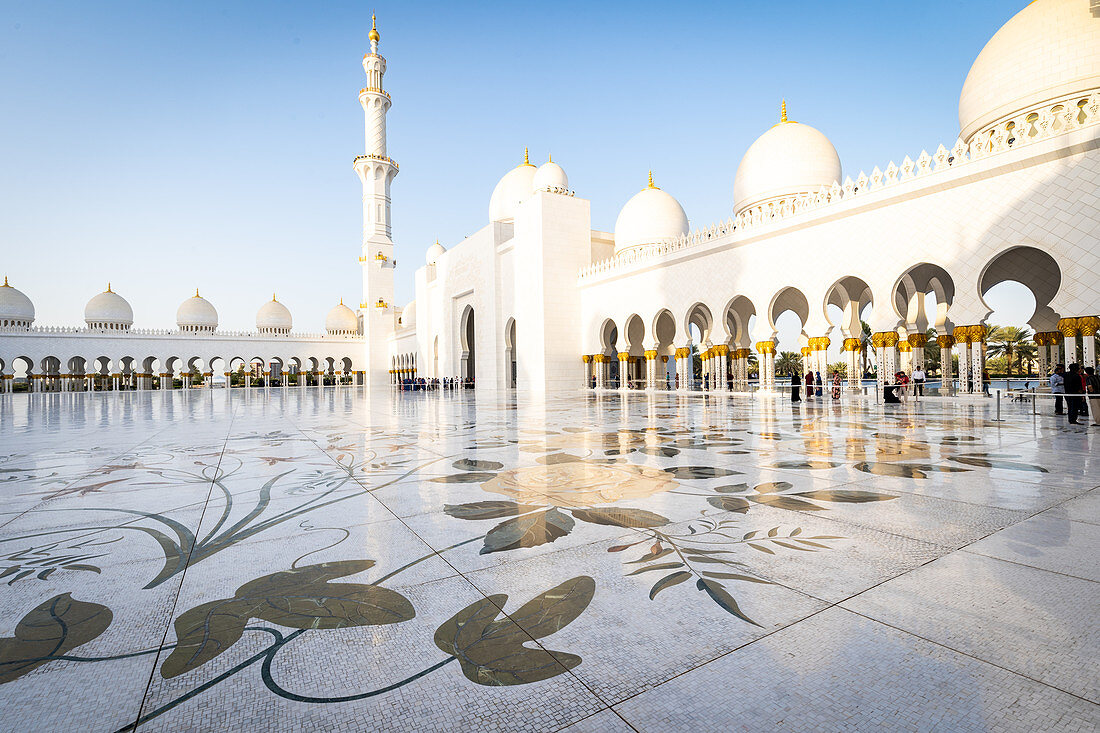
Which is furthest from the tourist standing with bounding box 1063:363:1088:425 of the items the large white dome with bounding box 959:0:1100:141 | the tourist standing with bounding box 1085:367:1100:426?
the large white dome with bounding box 959:0:1100:141

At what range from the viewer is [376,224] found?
1162 inches

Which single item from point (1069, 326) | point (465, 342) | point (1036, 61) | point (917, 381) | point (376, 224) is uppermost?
point (376, 224)

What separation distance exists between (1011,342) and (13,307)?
49.6m

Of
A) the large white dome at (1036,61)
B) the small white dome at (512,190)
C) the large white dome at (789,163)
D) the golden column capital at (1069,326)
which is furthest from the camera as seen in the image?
the small white dome at (512,190)

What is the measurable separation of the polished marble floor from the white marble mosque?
27.0 feet

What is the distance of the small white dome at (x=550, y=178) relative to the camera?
65.9 ft

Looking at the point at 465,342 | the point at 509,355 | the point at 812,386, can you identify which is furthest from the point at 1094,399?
the point at 465,342

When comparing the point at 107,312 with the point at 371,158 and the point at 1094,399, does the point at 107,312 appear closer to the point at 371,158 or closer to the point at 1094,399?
the point at 371,158

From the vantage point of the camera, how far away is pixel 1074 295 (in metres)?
8.36

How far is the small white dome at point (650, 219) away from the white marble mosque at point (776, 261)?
5 centimetres

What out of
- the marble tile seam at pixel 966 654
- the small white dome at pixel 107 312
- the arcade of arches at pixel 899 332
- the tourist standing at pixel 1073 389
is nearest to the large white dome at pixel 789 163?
the arcade of arches at pixel 899 332

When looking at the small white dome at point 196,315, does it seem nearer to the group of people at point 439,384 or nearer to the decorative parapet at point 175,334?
the decorative parapet at point 175,334

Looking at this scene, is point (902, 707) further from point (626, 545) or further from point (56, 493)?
point (56, 493)

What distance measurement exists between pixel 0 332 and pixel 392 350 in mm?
18542
